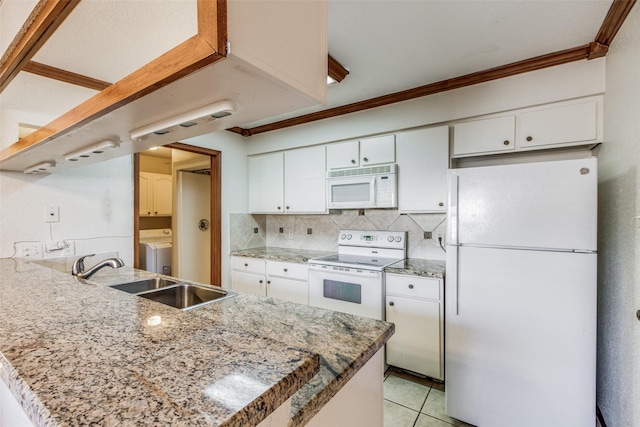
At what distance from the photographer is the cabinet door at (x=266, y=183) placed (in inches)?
132

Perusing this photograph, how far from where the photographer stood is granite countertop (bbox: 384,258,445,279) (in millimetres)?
2174

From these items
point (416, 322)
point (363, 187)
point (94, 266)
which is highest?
point (363, 187)

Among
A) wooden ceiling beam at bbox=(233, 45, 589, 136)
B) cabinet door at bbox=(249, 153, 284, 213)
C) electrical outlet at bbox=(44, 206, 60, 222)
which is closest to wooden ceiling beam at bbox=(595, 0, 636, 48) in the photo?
wooden ceiling beam at bbox=(233, 45, 589, 136)

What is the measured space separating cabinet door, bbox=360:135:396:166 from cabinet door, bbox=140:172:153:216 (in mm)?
3626

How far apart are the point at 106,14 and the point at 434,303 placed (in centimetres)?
264

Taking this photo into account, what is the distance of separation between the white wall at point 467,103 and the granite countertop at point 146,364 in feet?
6.80

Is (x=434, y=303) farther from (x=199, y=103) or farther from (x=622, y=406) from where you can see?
(x=199, y=103)

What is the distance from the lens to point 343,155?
9.52 ft

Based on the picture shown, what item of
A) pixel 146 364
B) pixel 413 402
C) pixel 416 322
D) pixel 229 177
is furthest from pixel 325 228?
pixel 146 364

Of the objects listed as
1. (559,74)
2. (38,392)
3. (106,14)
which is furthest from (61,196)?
(559,74)

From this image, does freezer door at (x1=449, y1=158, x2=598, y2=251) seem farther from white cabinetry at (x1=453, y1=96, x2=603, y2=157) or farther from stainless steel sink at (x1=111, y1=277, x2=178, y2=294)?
stainless steel sink at (x1=111, y1=277, x2=178, y2=294)

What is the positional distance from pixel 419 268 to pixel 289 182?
1.67 m

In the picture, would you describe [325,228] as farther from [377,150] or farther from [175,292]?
[175,292]

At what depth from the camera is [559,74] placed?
1.97 metres
